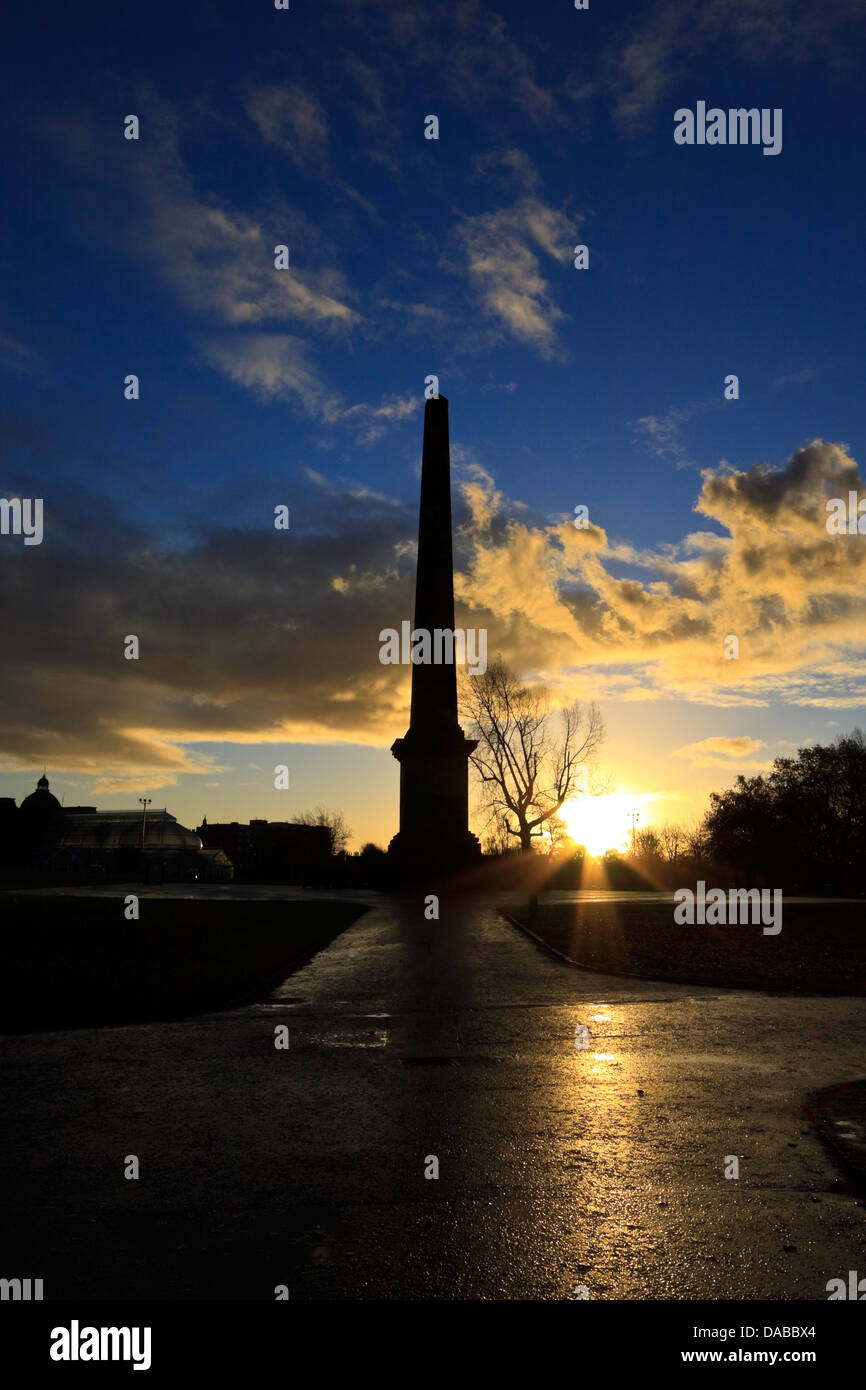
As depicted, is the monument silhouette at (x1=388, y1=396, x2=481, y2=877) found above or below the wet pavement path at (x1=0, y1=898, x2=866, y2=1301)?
above

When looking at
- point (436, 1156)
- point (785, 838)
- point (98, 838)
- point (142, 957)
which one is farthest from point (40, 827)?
point (436, 1156)

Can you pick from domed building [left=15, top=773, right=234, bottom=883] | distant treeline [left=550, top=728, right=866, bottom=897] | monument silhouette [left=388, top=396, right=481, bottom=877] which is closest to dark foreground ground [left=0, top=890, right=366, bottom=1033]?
monument silhouette [left=388, top=396, right=481, bottom=877]

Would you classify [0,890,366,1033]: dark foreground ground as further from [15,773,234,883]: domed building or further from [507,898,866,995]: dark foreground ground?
[15,773,234,883]: domed building

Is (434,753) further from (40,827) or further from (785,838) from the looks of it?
(40,827)

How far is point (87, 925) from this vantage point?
66.9 feet

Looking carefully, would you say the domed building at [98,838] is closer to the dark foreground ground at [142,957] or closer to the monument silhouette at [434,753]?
the monument silhouette at [434,753]

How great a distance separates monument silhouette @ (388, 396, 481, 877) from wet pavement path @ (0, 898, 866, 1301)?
22646 millimetres

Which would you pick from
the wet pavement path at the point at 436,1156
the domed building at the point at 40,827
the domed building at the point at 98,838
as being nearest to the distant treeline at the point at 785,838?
the wet pavement path at the point at 436,1156

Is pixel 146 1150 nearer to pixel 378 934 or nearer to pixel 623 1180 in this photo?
pixel 623 1180

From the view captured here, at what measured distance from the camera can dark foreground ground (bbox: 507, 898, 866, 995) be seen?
14141mm

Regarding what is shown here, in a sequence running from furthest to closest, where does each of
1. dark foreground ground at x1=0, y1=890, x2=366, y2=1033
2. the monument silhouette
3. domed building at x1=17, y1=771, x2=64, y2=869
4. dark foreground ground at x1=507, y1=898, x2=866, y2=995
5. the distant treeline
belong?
domed building at x1=17, y1=771, x2=64, y2=869
the distant treeline
the monument silhouette
dark foreground ground at x1=507, y1=898, x2=866, y2=995
dark foreground ground at x1=0, y1=890, x2=366, y2=1033

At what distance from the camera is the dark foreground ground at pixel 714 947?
14.1 meters

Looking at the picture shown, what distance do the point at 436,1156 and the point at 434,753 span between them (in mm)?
27694
